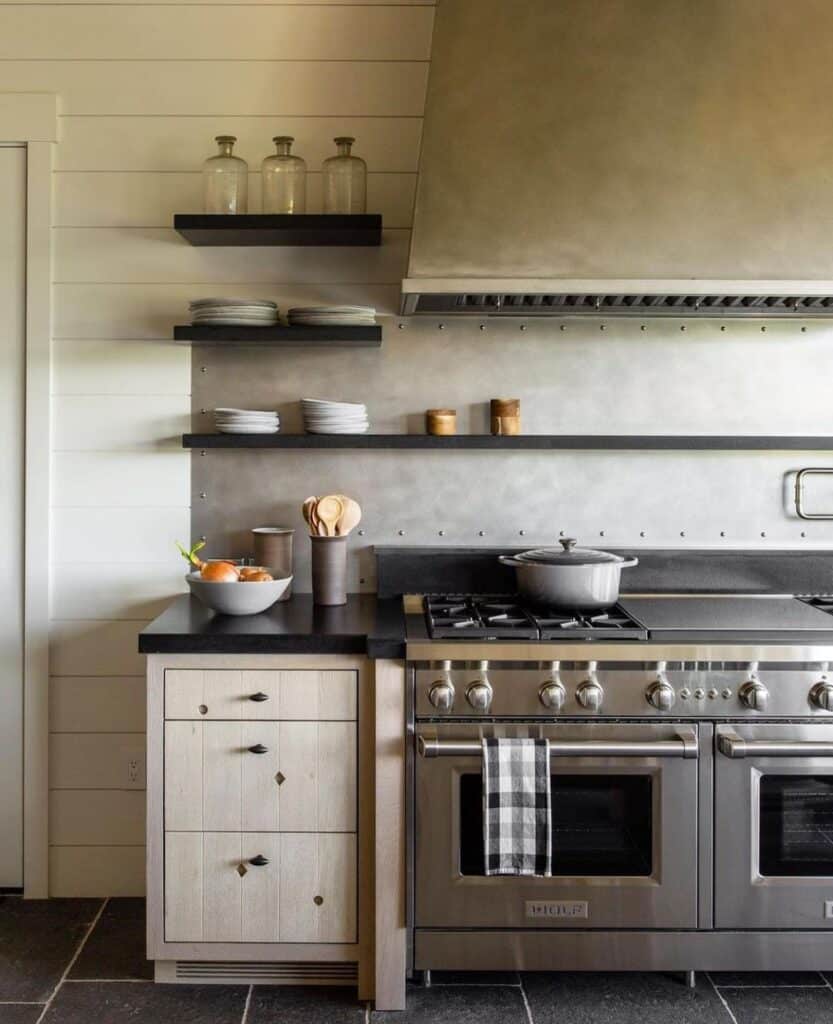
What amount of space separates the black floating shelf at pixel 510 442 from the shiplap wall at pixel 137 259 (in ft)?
0.95

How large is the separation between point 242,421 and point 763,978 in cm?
201

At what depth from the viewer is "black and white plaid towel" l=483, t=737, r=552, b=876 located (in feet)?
7.43

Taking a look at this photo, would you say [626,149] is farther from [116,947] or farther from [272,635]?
[116,947]

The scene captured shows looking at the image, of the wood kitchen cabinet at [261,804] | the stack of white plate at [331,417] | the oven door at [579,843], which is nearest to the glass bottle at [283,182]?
the stack of white plate at [331,417]

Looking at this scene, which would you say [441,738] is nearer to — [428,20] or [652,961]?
[652,961]

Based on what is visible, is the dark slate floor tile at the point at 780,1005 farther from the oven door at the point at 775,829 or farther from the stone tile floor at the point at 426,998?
the oven door at the point at 775,829

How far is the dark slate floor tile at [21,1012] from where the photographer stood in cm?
229

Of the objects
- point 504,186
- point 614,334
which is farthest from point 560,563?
point 504,186

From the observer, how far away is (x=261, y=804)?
2.38m

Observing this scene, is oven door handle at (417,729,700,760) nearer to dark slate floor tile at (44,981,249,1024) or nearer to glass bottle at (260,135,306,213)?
dark slate floor tile at (44,981,249,1024)

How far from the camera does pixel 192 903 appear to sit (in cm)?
239

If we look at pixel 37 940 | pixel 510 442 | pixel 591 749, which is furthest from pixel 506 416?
pixel 37 940

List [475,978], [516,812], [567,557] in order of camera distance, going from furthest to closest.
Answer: [567,557], [475,978], [516,812]

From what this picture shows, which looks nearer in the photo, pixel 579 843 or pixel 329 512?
pixel 579 843
